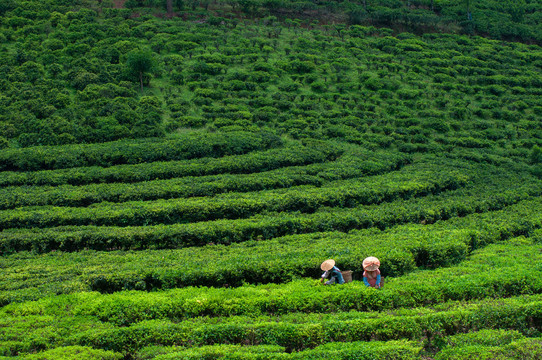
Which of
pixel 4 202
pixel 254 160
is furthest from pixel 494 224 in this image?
pixel 4 202

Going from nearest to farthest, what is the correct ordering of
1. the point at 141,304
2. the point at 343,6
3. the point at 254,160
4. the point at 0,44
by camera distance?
the point at 141,304, the point at 254,160, the point at 0,44, the point at 343,6

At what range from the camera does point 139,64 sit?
41719 mm

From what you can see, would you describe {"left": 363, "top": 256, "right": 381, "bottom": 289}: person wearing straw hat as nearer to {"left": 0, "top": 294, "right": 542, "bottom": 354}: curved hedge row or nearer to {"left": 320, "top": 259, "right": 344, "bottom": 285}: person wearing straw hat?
{"left": 320, "top": 259, "right": 344, "bottom": 285}: person wearing straw hat

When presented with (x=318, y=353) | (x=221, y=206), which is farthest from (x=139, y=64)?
(x=318, y=353)

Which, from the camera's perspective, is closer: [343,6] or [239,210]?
[239,210]

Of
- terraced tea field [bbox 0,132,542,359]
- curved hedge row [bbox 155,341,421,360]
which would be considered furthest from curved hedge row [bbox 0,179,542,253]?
curved hedge row [bbox 155,341,421,360]

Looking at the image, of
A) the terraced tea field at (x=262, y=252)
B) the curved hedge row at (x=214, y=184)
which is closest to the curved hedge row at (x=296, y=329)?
the terraced tea field at (x=262, y=252)

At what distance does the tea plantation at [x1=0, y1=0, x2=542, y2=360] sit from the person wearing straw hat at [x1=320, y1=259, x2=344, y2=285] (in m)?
0.67

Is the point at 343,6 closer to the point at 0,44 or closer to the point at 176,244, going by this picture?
the point at 0,44

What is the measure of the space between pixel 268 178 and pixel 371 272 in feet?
49.5

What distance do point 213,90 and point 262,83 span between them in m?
5.49

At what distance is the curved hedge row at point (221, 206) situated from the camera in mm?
25828

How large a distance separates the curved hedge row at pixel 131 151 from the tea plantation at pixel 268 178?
0.15 metres

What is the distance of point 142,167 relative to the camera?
3234 cm
